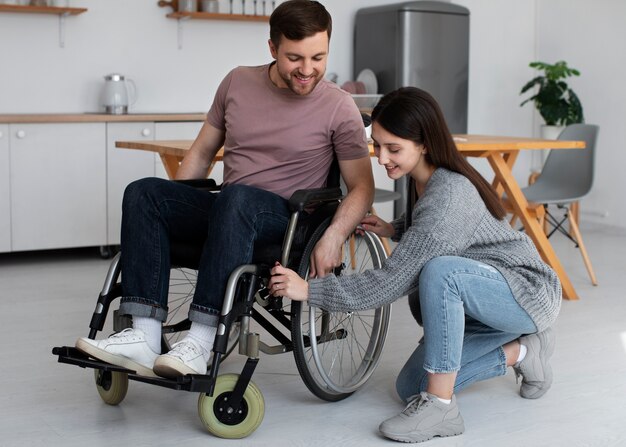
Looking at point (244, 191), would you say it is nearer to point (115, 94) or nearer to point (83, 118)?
point (83, 118)

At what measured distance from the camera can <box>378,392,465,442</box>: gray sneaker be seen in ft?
7.99

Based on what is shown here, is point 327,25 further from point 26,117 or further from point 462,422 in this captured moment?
point 26,117

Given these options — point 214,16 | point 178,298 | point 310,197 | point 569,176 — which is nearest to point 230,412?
point 310,197

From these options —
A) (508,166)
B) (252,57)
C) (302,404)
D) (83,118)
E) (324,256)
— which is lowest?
(302,404)

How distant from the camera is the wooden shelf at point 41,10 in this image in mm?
5113

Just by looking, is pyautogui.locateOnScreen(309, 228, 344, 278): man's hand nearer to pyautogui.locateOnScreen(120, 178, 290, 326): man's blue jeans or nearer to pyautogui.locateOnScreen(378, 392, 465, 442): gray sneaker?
pyautogui.locateOnScreen(120, 178, 290, 326): man's blue jeans

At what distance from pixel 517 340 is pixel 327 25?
1.05 metres

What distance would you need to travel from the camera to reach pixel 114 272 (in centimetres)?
254

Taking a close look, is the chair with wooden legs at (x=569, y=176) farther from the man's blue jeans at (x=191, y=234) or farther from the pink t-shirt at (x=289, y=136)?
the man's blue jeans at (x=191, y=234)

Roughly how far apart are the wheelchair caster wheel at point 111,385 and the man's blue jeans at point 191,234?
29 cm

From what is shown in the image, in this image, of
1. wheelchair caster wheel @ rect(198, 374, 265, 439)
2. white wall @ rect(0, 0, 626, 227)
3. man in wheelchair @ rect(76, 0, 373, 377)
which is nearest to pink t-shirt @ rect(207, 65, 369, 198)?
man in wheelchair @ rect(76, 0, 373, 377)

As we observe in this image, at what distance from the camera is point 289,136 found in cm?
266

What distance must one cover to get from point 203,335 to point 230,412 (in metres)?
0.22

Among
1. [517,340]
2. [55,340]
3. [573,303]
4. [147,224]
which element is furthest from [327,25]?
[573,303]
